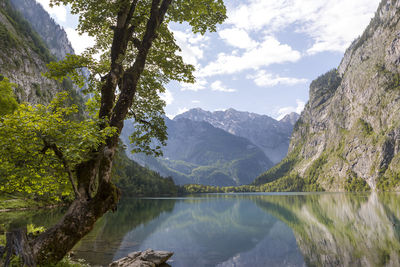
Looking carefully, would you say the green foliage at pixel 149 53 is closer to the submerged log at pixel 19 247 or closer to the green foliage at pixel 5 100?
the submerged log at pixel 19 247

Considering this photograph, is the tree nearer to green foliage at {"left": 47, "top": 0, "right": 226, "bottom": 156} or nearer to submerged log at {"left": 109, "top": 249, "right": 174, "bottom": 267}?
green foliage at {"left": 47, "top": 0, "right": 226, "bottom": 156}

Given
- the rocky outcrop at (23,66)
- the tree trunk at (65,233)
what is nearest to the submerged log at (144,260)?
the tree trunk at (65,233)

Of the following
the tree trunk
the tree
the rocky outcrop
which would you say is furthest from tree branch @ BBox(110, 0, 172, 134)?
the rocky outcrop

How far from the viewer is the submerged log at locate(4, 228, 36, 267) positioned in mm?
9118

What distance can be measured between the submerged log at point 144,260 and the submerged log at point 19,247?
51.9ft

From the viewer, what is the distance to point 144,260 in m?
26.5

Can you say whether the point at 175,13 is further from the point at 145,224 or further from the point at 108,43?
the point at 145,224

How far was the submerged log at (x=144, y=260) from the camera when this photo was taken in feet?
80.4

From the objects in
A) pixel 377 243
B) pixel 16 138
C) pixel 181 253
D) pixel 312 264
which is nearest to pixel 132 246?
pixel 181 253

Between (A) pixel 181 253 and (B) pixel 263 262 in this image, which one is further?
(A) pixel 181 253

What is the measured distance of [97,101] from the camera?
14.6 meters

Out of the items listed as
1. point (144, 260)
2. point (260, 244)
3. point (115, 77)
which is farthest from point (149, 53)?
point (260, 244)

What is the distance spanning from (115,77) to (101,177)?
185 inches

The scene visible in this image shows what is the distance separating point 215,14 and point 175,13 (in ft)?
7.22
